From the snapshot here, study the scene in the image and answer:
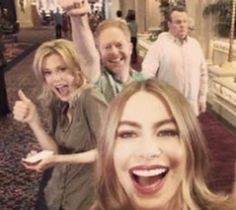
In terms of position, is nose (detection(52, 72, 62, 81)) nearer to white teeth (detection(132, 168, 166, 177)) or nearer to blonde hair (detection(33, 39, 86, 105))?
blonde hair (detection(33, 39, 86, 105))

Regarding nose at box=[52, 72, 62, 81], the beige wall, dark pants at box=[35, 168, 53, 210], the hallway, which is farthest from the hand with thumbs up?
the beige wall

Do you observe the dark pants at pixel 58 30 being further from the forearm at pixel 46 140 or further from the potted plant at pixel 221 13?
the forearm at pixel 46 140

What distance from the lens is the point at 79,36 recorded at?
2107 mm

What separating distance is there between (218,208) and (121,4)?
1937cm

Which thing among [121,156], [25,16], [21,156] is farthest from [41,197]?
[25,16]

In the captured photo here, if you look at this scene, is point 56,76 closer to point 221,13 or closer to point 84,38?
point 84,38

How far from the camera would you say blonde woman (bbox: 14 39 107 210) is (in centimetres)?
194

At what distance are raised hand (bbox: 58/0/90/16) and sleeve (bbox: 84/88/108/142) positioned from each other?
1.07 feet

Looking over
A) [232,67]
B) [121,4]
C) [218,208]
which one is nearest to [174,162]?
[218,208]

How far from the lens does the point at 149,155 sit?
1.11 m

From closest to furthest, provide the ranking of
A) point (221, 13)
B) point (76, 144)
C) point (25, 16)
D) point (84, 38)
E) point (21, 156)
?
point (76, 144) < point (84, 38) < point (21, 156) < point (221, 13) < point (25, 16)

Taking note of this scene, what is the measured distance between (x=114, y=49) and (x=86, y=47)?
0.14 meters

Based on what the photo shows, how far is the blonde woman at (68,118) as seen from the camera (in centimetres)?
194

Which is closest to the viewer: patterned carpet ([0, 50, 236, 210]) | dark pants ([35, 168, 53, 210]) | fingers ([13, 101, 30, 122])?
fingers ([13, 101, 30, 122])
